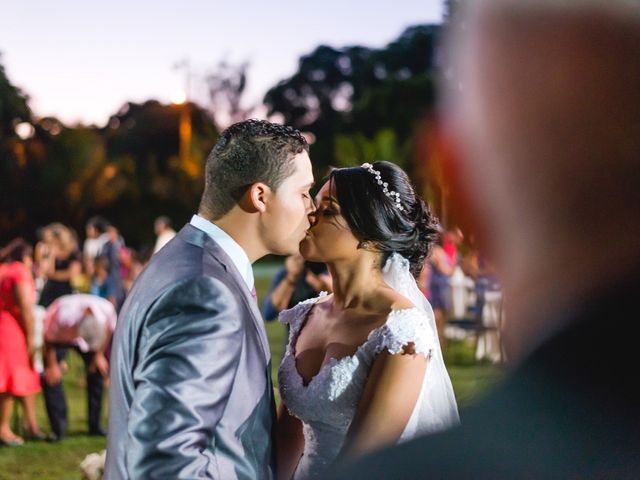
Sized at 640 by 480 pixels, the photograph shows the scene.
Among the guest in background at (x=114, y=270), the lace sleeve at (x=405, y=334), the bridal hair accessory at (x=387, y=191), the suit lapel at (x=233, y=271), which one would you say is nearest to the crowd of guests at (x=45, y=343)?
the guest in background at (x=114, y=270)

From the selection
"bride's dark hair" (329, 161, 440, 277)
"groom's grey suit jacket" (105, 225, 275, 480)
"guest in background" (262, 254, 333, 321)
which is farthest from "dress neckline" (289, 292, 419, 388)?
"guest in background" (262, 254, 333, 321)

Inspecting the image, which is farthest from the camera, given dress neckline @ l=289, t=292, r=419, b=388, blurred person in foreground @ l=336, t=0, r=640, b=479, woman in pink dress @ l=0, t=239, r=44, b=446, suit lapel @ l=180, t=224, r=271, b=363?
woman in pink dress @ l=0, t=239, r=44, b=446

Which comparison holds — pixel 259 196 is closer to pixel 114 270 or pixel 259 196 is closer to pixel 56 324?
pixel 56 324

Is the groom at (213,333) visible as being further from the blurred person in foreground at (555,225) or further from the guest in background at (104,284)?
the guest in background at (104,284)

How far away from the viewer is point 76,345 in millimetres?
8227

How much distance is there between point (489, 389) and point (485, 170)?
17 centimetres

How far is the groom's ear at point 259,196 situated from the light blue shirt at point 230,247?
12 cm

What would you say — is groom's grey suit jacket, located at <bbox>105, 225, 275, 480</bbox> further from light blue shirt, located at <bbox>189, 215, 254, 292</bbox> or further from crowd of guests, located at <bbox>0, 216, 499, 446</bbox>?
crowd of guests, located at <bbox>0, 216, 499, 446</bbox>

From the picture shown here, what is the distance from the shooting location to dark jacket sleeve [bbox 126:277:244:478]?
191 cm

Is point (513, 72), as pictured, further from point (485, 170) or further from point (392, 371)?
point (392, 371)

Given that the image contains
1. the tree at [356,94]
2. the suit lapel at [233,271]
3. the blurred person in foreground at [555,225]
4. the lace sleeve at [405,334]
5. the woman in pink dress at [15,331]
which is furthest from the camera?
the tree at [356,94]

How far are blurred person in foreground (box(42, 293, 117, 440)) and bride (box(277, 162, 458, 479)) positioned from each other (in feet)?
16.7

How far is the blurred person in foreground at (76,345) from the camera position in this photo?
8.06 m

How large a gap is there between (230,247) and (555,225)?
179 centimetres
